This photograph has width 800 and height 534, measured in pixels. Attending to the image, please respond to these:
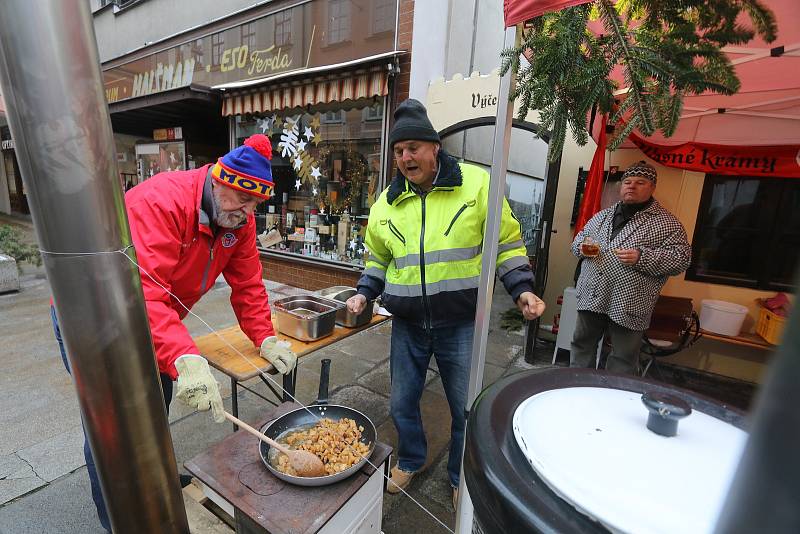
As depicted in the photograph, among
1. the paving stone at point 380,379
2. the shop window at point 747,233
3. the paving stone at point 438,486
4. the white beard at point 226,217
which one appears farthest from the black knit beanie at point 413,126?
the shop window at point 747,233

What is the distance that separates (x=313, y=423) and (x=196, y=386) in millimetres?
635

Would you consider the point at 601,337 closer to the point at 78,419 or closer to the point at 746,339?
the point at 746,339

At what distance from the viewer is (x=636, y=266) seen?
10.4 feet

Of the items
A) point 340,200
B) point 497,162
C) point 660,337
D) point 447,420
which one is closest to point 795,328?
point 497,162

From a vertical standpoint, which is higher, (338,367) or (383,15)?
(383,15)

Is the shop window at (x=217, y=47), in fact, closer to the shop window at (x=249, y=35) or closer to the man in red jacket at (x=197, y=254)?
the shop window at (x=249, y=35)

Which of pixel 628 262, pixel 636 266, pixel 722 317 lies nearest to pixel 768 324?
pixel 722 317

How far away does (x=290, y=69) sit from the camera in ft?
20.6

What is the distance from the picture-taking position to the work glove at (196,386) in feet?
5.51

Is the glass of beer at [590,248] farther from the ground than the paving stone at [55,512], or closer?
farther from the ground

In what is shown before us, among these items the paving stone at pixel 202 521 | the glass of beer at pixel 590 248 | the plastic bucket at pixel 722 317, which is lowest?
the paving stone at pixel 202 521

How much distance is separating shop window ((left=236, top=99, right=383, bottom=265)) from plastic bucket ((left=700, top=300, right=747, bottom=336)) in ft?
13.9

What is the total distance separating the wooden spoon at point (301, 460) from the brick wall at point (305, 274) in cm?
453

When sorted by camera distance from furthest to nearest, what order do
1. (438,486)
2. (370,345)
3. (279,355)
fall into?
(370,345), (438,486), (279,355)
